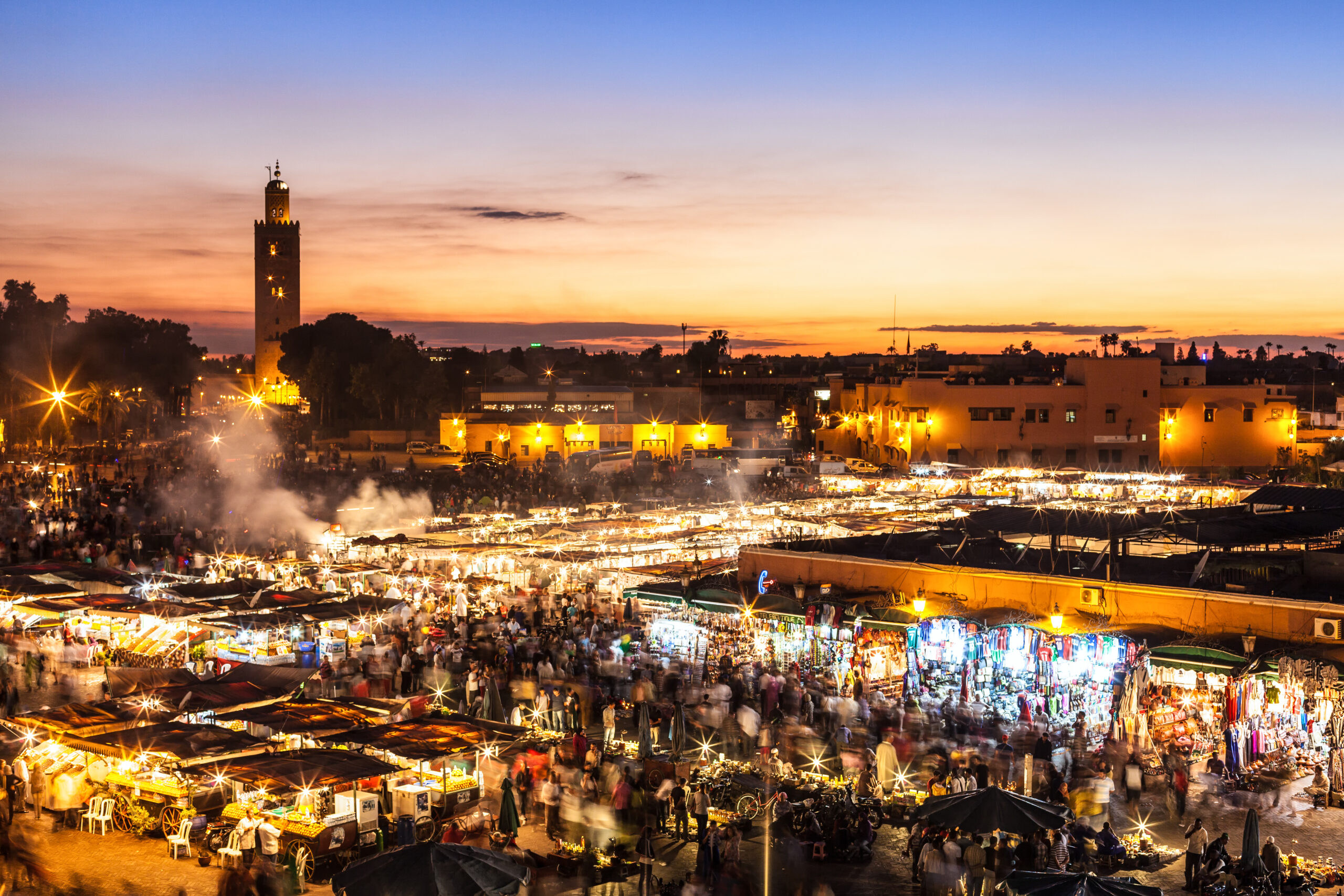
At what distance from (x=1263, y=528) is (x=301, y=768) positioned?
1502cm

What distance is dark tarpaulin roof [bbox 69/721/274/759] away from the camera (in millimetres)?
12195

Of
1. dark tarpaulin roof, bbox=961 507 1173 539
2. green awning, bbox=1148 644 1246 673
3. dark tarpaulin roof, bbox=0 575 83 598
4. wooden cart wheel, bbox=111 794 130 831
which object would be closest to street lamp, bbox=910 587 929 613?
dark tarpaulin roof, bbox=961 507 1173 539

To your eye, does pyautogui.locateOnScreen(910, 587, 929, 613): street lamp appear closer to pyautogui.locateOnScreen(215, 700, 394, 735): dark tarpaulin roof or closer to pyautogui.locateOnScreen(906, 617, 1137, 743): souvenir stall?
pyautogui.locateOnScreen(906, 617, 1137, 743): souvenir stall

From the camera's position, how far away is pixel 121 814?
40.5ft

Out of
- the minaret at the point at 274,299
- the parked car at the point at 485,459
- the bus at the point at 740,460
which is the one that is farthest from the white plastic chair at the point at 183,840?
the minaret at the point at 274,299

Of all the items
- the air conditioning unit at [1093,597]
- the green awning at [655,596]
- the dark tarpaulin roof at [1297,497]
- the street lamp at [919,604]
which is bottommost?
the green awning at [655,596]

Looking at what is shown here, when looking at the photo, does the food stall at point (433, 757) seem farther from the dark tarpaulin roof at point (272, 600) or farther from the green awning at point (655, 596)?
the dark tarpaulin roof at point (272, 600)

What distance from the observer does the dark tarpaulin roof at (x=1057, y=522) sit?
816 inches

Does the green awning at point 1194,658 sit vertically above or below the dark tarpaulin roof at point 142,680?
above

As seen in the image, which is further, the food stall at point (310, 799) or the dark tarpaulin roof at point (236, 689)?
the dark tarpaulin roof at point (236, 689)

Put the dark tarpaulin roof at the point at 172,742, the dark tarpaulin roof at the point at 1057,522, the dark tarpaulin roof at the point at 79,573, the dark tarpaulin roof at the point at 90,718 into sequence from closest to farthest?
the dark tarpaulin roof at the point at 172,742 → the dark tarpaulin roof at the point at 90,718 → the dark tarpaulin roof at the point at 1057,522 → the dark tarpaulin roof at the point at 79,573

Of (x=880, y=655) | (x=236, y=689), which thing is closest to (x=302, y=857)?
(x=236, y=689)

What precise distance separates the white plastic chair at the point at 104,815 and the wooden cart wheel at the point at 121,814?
0.08ft

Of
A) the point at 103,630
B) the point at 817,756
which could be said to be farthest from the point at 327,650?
the point at 817,756
